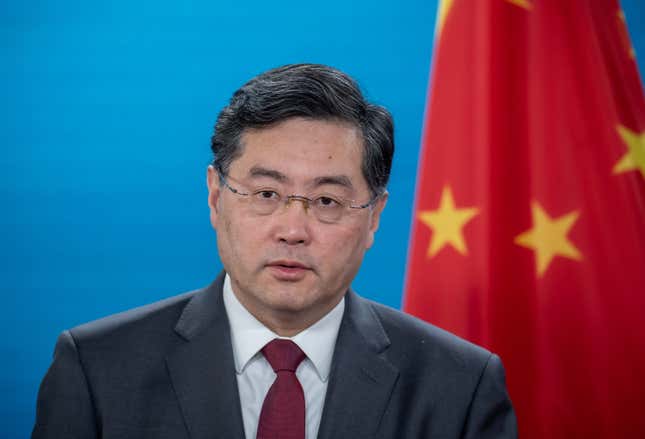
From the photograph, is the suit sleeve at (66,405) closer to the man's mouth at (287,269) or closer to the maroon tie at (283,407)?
the maroon tie at (283,407)

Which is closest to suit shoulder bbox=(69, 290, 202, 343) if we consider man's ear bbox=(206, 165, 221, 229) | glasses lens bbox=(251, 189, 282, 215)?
man's ear bbox=(206, 165, 221, 229)

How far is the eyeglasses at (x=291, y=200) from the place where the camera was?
1.68 meters

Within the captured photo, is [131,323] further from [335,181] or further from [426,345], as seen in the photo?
[426,345]

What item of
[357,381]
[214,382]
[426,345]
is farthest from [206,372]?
[426,345]

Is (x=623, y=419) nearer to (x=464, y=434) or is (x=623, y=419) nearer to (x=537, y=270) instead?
(x=537, y=270)

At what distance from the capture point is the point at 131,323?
5.77 feet

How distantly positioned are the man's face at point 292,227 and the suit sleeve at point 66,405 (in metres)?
0.44

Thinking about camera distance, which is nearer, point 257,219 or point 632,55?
point 257,219

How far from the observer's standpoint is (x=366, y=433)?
165cm

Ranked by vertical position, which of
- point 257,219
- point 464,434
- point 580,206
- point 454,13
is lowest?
point 464,434

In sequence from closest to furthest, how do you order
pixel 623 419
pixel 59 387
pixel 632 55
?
pixel 59 387 < pixel 623 419 < pixel 632 55

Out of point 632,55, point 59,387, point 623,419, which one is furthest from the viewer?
point 632,55

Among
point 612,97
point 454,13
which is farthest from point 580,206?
point 454,13

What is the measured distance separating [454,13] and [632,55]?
0.65m
